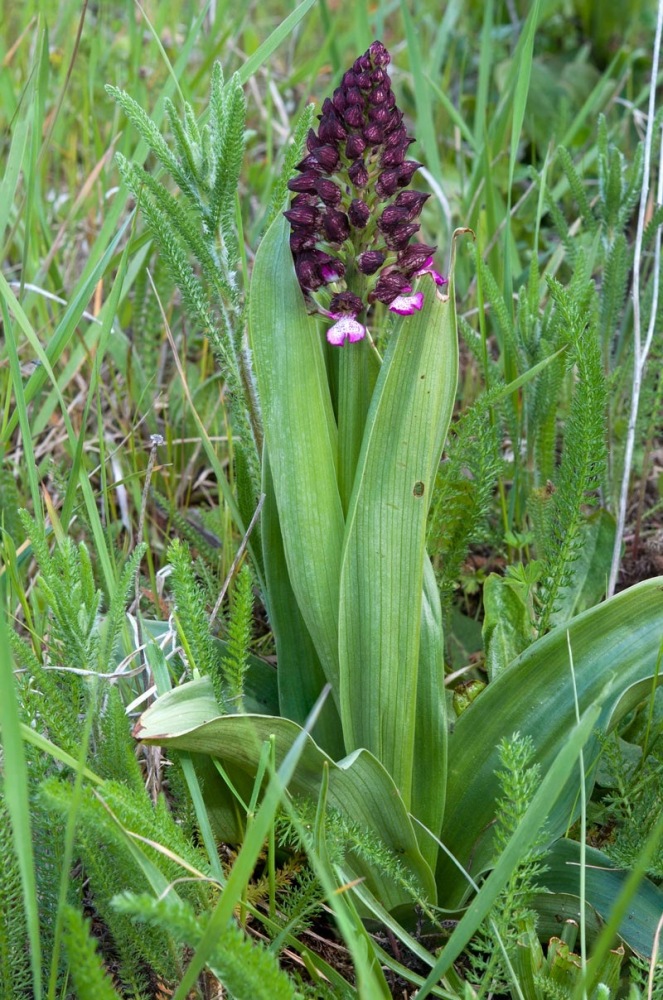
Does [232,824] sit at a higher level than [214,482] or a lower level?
lower

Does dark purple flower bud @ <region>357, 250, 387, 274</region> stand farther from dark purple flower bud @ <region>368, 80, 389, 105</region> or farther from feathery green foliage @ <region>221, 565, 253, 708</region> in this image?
feathery green foliage @ <region>221, 565, 253, 708</region>

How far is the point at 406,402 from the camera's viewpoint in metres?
1.32

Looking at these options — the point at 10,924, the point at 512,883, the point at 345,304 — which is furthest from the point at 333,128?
the point at 10,924

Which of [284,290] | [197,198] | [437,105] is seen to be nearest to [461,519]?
[284,290]

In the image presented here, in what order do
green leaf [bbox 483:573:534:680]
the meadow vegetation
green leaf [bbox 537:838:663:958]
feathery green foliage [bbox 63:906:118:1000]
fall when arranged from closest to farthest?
1. feathery green foliage [bbox 63:906:118:1000]
2. the meadow vegetation
3. green leaf [bbox 537:838:663:958]
4. green leaf [bbox 483:573:534:680]

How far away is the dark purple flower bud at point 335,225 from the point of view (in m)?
1.29

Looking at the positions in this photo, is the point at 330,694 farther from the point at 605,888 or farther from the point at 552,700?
the point at 605,888

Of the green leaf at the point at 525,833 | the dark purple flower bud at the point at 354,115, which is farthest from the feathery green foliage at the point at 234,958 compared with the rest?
the dark purple flower bud at the point at 354,115

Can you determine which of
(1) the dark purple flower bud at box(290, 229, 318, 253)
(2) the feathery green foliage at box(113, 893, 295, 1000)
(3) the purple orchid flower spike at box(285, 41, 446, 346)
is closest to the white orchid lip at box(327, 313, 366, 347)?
(3) the purple orchid flower spike at box(285, 41, 446, 346)

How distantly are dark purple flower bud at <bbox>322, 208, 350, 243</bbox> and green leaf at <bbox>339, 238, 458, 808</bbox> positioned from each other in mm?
147

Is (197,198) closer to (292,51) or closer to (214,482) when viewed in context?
(214,482)

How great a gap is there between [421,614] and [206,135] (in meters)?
0.94

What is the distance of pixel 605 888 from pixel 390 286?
1012 mm

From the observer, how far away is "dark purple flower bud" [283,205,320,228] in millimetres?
1288
